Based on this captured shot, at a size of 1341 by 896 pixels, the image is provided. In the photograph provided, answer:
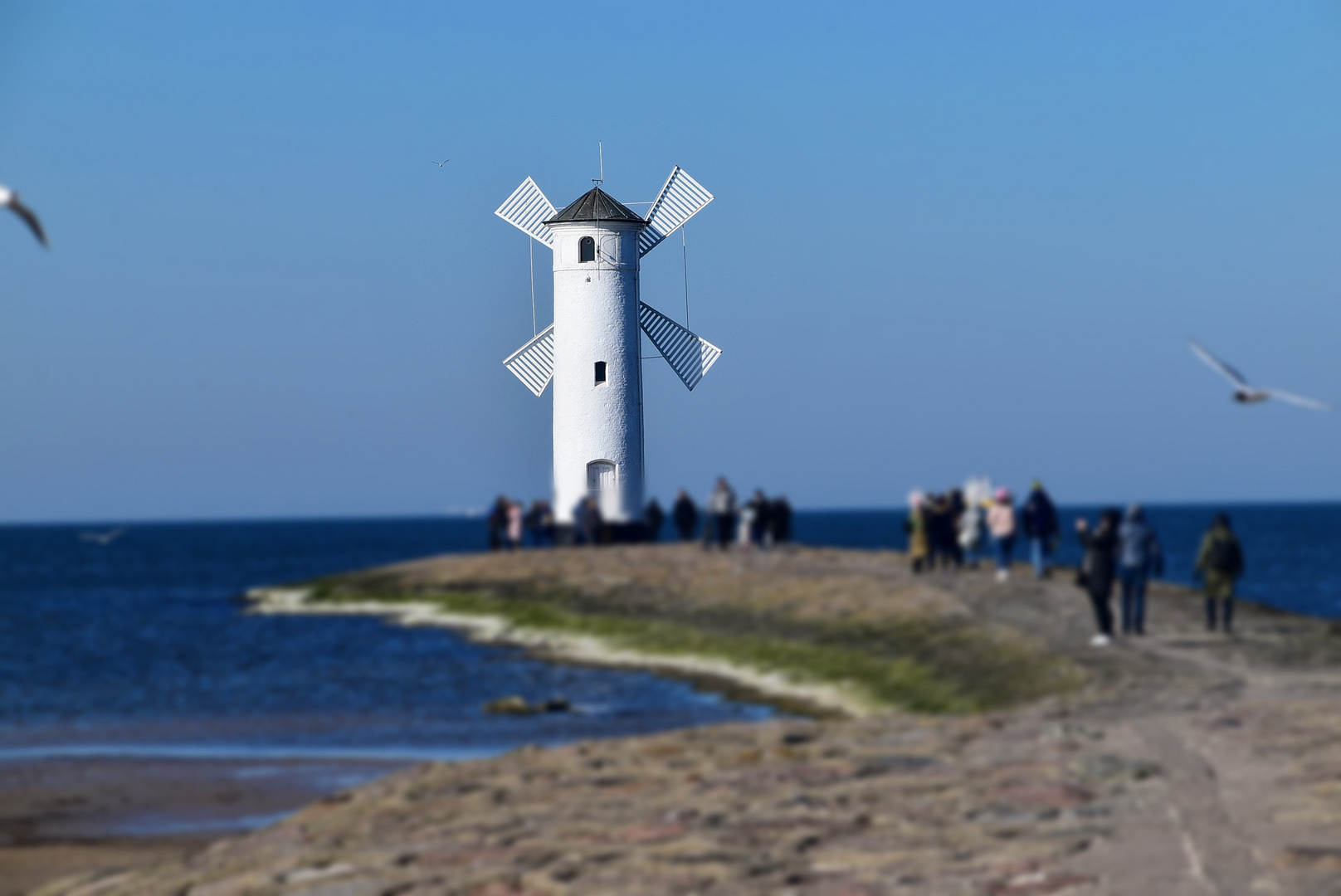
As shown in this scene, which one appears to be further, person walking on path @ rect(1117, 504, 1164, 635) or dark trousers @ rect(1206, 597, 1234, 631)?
dark trousers @ rect(1206, 597, 1234, 631)

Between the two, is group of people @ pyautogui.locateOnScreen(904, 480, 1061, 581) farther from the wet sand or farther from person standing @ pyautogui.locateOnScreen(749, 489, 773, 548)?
the wet sand

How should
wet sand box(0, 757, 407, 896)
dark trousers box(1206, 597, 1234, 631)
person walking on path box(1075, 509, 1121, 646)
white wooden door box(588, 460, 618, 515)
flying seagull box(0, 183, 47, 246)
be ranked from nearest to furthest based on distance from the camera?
flying seagull box(0, 183, 47, 246) → white wooden door box(588, 460, 618, 515) → wet sand box(0, 757, 407, 896) → person walking on path box(1075, 509, 1121, 646) → dark trousers box(1206, 597, 1234, 631)

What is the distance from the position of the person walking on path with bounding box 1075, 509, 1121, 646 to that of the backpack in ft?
5.92

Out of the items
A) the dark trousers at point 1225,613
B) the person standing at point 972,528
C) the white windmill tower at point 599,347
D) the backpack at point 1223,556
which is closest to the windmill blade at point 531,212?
the white windmill tower at point 599,347

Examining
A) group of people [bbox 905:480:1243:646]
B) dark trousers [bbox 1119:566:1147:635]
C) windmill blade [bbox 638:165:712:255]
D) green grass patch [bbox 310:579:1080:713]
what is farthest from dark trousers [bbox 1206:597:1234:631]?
windmill blade [bbox 638:165:712:255]

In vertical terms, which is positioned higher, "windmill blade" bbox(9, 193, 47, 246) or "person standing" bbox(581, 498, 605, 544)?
"windmill blade" bbox(9, 193, 47, 246)

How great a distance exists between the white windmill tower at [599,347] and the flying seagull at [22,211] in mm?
902

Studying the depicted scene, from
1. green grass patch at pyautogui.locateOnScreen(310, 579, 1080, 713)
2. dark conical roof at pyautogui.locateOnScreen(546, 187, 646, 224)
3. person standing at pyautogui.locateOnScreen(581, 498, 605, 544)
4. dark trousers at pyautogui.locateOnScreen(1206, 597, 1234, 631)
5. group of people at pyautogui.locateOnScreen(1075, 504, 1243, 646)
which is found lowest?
green grass patch at pyautogui.locateOnScreen(310, 579, 1080, 713)

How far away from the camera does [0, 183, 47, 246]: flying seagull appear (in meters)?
1.67

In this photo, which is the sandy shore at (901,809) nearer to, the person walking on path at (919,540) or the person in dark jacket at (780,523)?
the person walking on path at (919,540)

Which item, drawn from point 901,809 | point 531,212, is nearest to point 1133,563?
point 901,809

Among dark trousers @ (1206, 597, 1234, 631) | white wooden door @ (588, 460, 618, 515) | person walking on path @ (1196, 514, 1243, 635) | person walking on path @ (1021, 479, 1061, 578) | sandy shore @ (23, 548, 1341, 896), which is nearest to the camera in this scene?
white wooden door @ (588, 460, 618, 515)

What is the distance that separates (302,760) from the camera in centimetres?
3064

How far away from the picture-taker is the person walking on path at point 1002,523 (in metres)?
31.0
